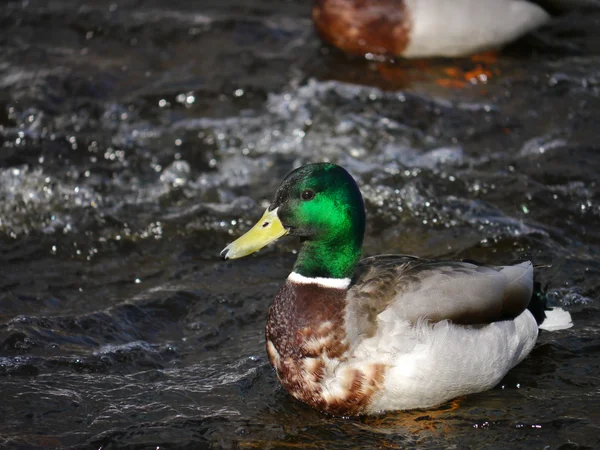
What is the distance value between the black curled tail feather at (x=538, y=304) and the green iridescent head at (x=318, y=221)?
1.02 m

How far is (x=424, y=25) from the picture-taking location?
344 inches

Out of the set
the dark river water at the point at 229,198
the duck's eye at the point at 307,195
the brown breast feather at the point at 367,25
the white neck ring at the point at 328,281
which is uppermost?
the duck's eye at the point at 307,195

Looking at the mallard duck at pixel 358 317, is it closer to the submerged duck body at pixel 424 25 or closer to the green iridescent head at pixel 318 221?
the green iridescent head at pixel 318 221

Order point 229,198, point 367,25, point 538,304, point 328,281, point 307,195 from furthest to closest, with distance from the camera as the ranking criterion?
point 367,25, point 229,198, point 538,304, point 328,281, point 307,195

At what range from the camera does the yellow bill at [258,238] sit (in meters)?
4.32

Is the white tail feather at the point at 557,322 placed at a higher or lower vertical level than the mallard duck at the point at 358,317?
lower

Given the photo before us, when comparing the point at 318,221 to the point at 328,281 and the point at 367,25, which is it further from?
the point at 367,25

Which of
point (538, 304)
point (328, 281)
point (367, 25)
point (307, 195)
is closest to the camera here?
point (307, 195)

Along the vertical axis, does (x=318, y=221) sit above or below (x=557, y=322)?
above

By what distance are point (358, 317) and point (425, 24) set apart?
5044mm

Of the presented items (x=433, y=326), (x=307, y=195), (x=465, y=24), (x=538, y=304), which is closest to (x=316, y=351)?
(x=433, y=326)

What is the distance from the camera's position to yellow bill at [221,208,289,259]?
4316 mm

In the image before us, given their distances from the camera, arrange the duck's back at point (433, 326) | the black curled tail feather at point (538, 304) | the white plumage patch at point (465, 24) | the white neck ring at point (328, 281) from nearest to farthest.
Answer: the duck's back at point (433, 326) → the white neck ring at point (328, 281) → the black curled tail feather at point (538, 304) → the white plumage patch at point (465, 24)

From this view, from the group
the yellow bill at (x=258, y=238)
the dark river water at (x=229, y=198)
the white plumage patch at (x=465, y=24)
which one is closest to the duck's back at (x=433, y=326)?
the dark river water at (x=229, y=198)
